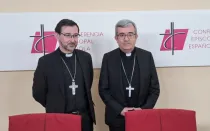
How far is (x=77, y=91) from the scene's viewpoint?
8.22ft

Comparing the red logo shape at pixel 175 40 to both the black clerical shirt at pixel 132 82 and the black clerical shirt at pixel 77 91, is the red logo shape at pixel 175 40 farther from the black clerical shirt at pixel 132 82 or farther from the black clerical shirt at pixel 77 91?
the black clerical shirt at pixel 77 91

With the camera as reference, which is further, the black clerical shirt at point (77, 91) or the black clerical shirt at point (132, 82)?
the black clerical shirt at point (132, 82)

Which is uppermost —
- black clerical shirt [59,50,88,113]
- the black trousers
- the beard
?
the beard

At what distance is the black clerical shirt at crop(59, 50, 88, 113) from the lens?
8.18ft

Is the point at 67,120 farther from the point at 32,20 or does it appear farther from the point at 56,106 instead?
the point at 32,20

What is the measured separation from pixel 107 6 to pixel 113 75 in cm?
98

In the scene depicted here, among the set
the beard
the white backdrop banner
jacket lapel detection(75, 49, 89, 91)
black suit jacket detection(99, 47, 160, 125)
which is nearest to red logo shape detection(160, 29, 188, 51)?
the white backdrop banner

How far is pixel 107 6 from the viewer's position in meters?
3.20

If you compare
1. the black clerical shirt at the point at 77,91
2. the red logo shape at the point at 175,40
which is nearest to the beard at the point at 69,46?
the black clerical shirt at the point at 77,91

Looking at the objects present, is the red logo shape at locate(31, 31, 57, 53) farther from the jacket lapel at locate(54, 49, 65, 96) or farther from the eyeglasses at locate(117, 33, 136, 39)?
the eyeglasses at locate(117, 33, 136, 39)

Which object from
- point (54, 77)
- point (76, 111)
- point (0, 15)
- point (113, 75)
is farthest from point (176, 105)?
point (0, 15)

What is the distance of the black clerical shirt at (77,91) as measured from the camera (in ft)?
8.18

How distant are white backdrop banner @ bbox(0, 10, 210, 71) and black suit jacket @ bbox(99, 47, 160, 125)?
0.56 meters

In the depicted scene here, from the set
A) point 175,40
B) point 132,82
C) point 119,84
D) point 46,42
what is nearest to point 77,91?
point 119,84
